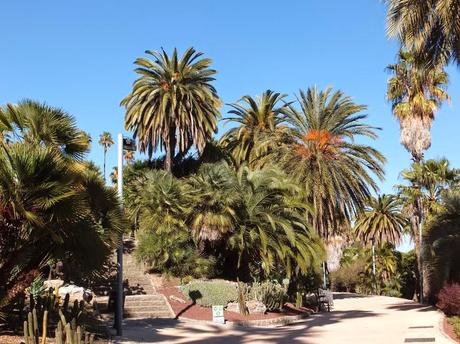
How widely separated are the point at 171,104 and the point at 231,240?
14.0 meters

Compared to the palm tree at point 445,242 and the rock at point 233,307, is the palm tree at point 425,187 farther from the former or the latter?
the rock at point 233,307

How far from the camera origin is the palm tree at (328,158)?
2648 centimetres

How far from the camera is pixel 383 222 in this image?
50.1m

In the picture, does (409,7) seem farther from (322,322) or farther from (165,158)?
(165,158)

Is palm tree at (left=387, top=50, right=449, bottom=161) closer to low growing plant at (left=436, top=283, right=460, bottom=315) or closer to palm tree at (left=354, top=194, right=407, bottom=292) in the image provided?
low growing plant at (left=436, top=283, right=460, bottom=315)

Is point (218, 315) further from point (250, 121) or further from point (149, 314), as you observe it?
point (250, 121)

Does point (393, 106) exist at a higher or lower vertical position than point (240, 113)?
lower

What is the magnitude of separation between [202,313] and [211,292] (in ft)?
5.09

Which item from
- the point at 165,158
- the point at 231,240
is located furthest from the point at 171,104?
the point at 231,240

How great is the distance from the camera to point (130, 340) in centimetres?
1348

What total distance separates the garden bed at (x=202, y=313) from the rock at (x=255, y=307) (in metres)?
0.26

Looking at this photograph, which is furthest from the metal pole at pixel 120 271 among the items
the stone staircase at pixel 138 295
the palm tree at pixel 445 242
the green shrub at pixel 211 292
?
the palm tree at pixel 445 242

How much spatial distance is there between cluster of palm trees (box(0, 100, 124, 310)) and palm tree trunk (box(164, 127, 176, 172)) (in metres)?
23.2

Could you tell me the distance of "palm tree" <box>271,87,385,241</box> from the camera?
1043 inches
